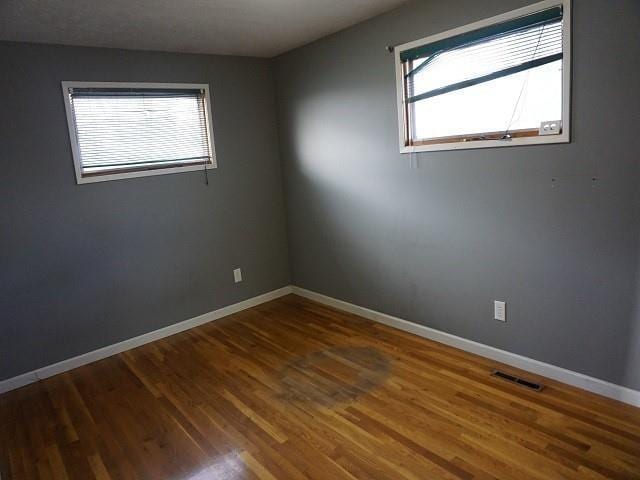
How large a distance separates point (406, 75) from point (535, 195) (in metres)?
1.23

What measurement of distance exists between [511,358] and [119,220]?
9.91ft

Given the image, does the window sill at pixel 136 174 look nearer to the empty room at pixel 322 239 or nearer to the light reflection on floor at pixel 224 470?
the empty room at pixel 322 239

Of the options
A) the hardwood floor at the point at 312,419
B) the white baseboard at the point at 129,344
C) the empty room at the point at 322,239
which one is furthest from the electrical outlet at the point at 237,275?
the hardwood floor at the point at 312,419

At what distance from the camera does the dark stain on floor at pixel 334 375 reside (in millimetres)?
2625

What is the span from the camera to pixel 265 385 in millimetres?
2799

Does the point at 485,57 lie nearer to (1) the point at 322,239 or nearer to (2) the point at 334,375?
(1) the point at 322,239

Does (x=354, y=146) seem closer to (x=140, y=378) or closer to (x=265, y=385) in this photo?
(x=265, y=385)

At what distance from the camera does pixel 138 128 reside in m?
3.45

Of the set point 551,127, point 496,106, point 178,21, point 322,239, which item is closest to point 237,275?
point 322,239

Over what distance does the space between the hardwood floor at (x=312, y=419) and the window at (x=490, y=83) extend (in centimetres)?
147

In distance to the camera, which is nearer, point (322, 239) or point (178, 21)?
point (178, 21)

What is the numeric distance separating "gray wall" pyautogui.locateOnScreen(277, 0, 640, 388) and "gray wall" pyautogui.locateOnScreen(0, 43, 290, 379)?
0.42m

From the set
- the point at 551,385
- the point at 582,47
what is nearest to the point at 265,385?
the point at 551,385

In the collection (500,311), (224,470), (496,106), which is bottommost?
(224,470)
